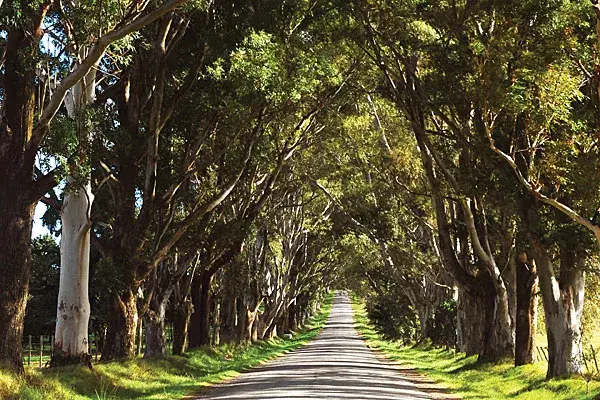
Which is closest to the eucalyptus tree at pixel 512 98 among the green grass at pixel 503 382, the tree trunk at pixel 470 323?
the green grass at pixel 503 382

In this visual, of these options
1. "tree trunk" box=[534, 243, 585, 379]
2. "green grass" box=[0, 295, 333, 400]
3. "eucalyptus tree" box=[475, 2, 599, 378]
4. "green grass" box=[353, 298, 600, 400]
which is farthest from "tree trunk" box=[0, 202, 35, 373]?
"tree trunk" box=[534, 243, 585, 379]

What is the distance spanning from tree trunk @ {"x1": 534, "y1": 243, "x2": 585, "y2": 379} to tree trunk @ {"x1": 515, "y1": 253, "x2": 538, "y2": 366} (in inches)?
156

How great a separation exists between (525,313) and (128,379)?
35.8 ft

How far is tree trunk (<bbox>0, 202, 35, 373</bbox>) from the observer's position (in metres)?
12.9

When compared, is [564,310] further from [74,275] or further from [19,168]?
[19,168]

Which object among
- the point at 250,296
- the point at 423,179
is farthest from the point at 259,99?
the point at 250,296

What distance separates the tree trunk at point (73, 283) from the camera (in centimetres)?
1588

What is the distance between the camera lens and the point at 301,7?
19219 millimetres

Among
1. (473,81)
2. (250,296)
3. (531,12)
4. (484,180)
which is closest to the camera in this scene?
(531,12)

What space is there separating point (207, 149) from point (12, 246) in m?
9.44

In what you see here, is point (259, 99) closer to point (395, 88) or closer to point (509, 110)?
point (395, 88)

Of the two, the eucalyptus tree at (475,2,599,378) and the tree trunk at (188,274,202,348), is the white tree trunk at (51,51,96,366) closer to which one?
the eucalyptus tree at (475,2,599,378)

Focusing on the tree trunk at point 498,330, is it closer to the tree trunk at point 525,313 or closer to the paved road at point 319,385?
the tree trunk at point 525,313

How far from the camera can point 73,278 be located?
15914mm
